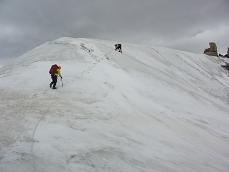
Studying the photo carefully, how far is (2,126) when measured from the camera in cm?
1655

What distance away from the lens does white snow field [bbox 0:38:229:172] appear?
14.1 m

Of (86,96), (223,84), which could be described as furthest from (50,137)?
(223,84)

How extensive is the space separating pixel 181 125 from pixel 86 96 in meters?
5.80

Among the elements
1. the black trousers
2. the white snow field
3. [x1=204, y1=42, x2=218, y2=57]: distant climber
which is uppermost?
[x1=204, y1=42, x2=218, y2=57]: distant climber

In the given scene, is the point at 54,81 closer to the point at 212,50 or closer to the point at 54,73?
the point at 54,73

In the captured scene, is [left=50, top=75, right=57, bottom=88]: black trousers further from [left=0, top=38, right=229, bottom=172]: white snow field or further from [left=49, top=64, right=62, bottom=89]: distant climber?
[left=0, top=38, right=229, bottom=172]: white snow field

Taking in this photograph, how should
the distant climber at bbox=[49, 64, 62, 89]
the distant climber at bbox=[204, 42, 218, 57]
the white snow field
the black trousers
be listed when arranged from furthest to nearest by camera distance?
the distant climber at bbox=[204, 42, 218, 57], the black trousers, the distant climber at bbox=[49, 64, 62, 89], the white snow field

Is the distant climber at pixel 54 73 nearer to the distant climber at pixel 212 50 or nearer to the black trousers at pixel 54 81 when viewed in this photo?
the black trousers at pixel 54 81

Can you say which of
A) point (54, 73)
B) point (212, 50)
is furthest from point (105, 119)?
point (212, 50)

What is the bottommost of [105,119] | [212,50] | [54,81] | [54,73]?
[105,119]

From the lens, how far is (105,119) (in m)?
18.4

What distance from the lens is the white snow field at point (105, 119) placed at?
14.1 metres

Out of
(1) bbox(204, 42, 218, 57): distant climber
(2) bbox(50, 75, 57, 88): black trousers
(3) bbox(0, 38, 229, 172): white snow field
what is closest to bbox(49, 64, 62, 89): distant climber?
(2) bbox(50, 75, 57, 88): black trousers

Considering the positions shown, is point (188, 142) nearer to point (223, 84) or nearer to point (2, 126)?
point (2, 126)
